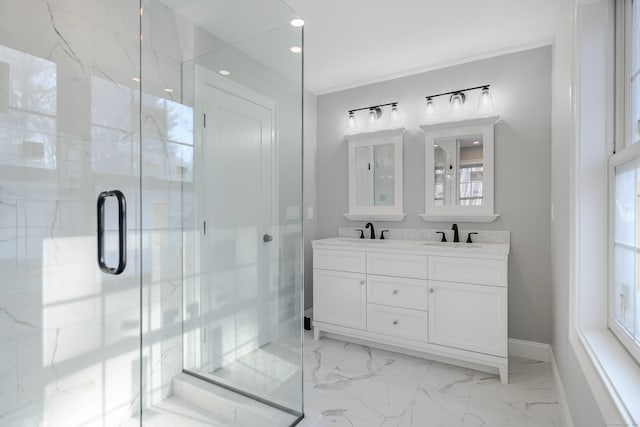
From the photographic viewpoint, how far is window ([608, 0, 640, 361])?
1.14 metres

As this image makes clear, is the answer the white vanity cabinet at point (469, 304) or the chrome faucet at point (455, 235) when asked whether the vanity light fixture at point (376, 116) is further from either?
the white vanity cabinet at point (469, 304)

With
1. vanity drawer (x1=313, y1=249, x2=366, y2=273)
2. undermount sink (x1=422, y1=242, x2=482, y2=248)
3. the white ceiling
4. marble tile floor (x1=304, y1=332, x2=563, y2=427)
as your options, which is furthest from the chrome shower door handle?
undermount sink (x1=422, y1=242, x2=482, y2=248)

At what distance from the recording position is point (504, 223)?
2.70 metres

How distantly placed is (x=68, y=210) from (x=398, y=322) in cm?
217

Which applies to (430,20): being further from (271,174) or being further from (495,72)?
(271,174)

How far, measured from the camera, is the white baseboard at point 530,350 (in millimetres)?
2543

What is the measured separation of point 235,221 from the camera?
1950mm

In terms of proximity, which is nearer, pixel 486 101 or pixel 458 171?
pixel 486 101

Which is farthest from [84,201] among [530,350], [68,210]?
[530,350]

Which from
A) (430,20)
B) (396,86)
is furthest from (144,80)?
(396,86)

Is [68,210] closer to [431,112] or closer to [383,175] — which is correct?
[383,175]

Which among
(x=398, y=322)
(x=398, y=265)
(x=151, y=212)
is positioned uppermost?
(x=151, y=212)

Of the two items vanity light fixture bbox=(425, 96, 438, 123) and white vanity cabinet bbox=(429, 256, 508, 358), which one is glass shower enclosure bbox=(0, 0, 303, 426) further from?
vanity light fixture bbox=(425, 96, 438, 123)

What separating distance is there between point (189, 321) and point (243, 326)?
0.30m
